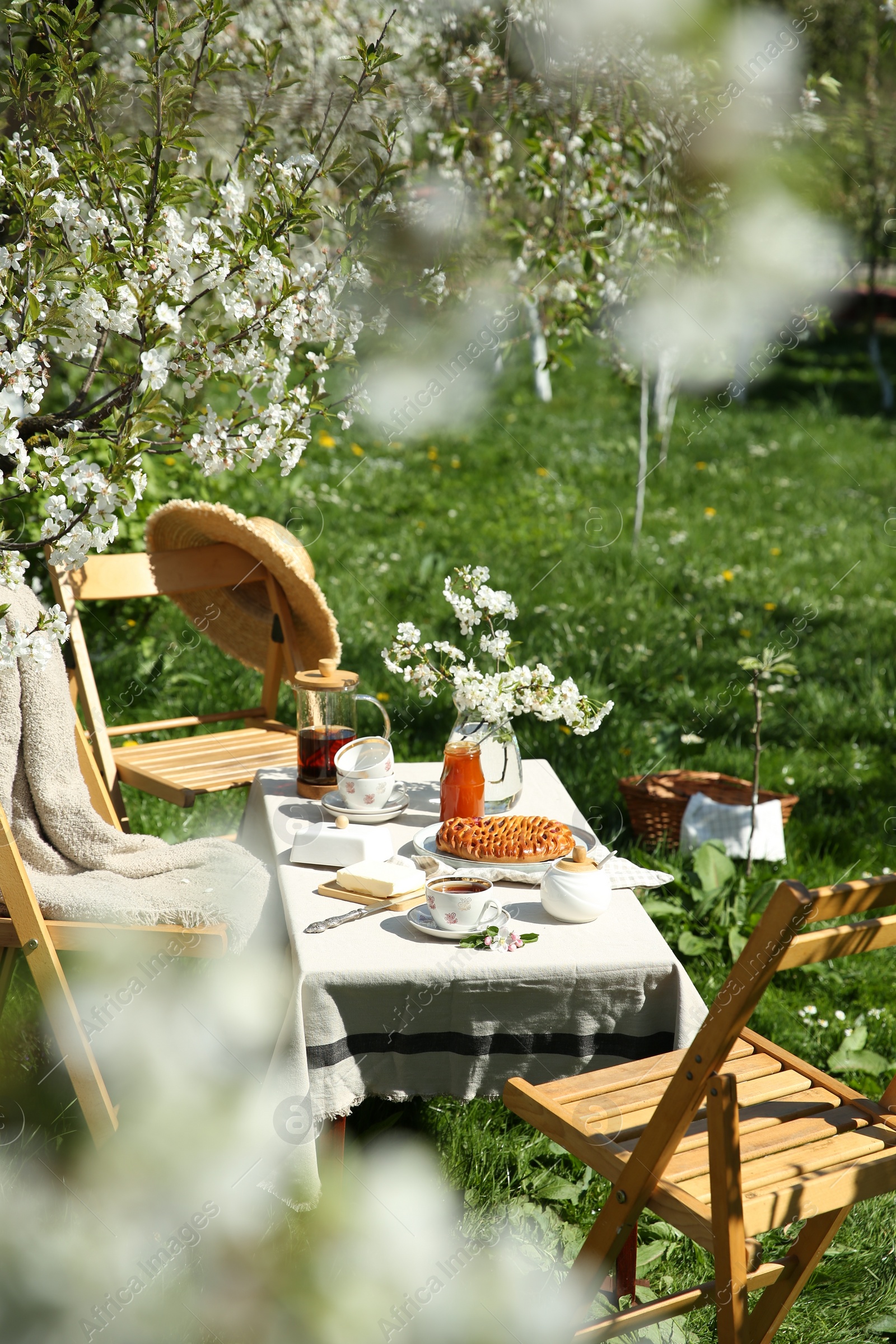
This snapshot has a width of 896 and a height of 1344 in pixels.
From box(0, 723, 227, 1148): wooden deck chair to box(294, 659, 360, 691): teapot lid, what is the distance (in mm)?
675

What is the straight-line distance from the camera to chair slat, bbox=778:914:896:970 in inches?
56.2

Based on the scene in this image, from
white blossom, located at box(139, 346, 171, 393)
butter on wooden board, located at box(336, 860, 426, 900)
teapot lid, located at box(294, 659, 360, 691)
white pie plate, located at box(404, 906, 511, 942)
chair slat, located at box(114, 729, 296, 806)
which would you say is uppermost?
white blossom, located at box(139, 346, 171, 393)

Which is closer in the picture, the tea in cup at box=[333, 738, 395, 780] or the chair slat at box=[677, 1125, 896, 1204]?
the chair slat at box=[677, 1125, 896, 1204]

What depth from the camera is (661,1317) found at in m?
1.83

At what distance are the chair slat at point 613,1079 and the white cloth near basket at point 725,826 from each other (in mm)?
1671

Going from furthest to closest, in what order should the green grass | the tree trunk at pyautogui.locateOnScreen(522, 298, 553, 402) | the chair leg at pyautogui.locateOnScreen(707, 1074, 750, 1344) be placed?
the tree trunk at pyautogui.locateOnScreen(522, 298, 553, 402) < the green grass < the chair leg at pyautogui.locateOnScreen(707, 1074, 750, 1344)

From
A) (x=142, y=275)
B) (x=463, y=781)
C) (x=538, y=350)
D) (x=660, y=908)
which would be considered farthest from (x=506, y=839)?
(x=538, y=350)

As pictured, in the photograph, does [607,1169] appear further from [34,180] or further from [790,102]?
[790,102]

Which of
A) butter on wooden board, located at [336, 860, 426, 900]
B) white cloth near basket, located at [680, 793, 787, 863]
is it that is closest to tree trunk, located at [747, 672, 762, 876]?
white cloth near basket, located at [680, 793, 787, 863]

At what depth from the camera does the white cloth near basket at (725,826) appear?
3600mm

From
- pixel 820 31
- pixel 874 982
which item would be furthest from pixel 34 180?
pixel 820 31

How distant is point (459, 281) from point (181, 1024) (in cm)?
306

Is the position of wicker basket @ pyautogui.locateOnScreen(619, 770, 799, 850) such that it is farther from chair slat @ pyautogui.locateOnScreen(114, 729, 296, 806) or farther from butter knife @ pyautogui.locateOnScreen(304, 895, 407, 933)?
butter knife @ pyautogui.locateOnScreen(304, 895, 407, 933)

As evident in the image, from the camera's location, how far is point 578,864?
203cm
